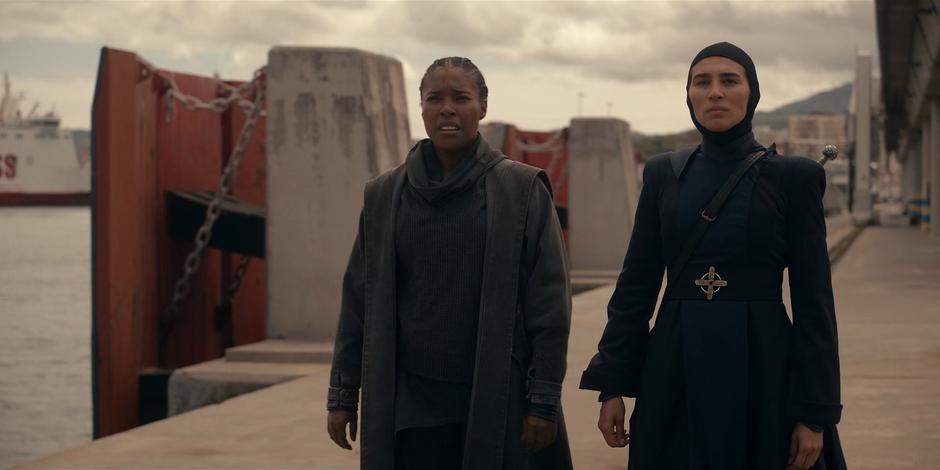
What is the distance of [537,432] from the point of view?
355cm

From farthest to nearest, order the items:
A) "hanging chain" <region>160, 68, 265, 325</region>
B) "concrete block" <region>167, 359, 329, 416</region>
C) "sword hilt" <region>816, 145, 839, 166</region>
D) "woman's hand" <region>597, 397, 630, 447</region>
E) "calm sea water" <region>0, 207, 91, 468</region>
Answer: "calm sea water" <region>0, 207, 91, 468</region> < "hanging chain" <region>160, 68, 265, 325</region> < "concrete block" <region>167, 359, 329, 416</region> < "sword hilt" <region>816, 145, 839, 166</region> < "woman's hand" <region>597, 397, 630, 447</region>

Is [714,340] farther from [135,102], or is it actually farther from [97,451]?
[135,102]

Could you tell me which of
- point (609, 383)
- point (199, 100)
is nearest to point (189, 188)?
point (199, 100)

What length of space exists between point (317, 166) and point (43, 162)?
11303cm

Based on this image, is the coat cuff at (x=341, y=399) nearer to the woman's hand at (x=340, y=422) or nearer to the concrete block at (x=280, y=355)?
the woman's hand at (x=340, y=422)

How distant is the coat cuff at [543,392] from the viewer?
3504mm

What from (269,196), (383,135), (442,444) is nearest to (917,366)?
(383,135)

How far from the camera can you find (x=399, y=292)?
366 cm

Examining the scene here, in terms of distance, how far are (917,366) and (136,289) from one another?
18.2ft

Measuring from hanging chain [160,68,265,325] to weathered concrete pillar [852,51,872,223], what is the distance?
51.1 metres

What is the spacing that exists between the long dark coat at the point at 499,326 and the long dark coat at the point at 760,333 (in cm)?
23

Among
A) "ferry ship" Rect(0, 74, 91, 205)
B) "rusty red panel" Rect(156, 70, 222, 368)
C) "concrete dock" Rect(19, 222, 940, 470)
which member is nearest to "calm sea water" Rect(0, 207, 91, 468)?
Answer: "rusty red panel" Rect(156, 70, 222, 368)

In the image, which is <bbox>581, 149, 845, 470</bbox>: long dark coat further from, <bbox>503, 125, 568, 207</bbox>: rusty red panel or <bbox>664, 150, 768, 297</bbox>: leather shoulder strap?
<bbox>503, 125, 568, 207</bbox>: rusty red panel

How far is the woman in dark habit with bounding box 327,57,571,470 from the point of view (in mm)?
3516
